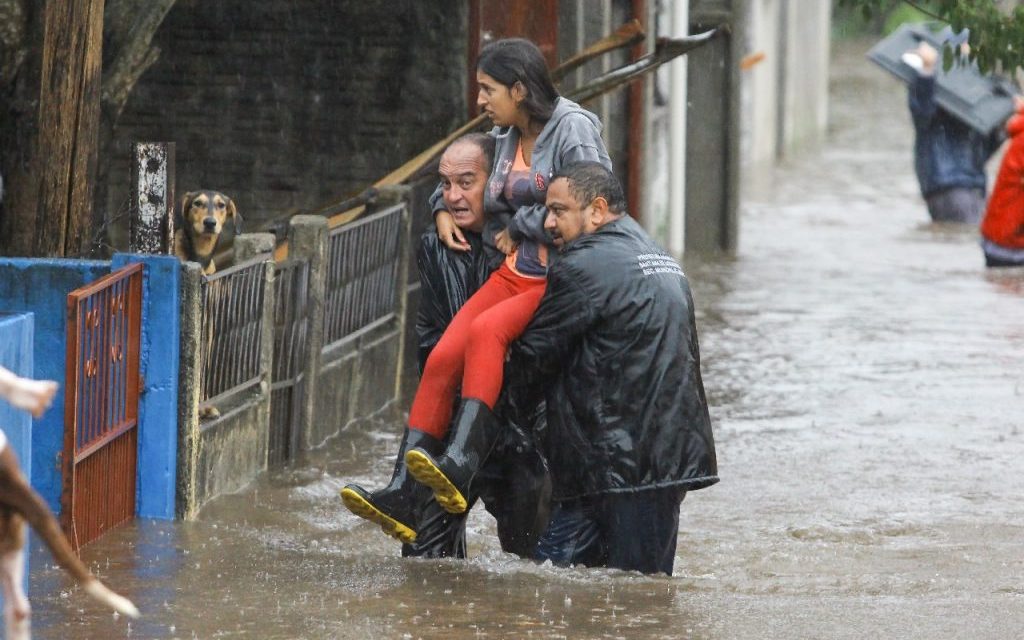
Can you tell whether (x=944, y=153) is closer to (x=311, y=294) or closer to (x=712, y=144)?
(x=712, y=144)

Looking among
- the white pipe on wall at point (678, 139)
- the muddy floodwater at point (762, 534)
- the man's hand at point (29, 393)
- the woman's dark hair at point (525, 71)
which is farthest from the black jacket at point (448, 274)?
the white pipe on wall at point (678, 139)

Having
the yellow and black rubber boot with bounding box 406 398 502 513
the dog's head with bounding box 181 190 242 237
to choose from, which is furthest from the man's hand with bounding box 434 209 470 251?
the dog's head with bounding box 181 190 242 237

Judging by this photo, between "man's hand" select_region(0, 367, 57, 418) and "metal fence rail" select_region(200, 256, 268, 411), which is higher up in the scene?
"man's hand" select_region(0, 367, 57, 418)

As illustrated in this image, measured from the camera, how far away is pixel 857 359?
13.3m

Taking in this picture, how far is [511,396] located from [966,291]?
10.1m

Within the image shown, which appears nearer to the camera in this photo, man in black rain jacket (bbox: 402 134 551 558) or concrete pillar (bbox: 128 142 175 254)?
man in black rain jacket (bbox: 402 134 551 558)

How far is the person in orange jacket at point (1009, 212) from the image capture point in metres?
17.5

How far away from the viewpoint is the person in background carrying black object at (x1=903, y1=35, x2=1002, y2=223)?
21.7 m

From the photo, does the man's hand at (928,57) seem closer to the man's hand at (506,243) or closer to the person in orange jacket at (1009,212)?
the person in orange jacket at (1009,212)

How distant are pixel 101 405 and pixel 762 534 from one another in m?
2.79

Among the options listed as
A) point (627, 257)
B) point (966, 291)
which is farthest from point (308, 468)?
point (966, 291)

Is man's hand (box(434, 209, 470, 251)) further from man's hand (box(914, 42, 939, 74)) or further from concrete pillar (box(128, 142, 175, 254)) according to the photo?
man's hand (box(914, 42, 939, 74))

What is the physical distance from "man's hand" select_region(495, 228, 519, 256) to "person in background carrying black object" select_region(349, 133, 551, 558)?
75 mm

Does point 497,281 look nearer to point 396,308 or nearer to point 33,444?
point 33,444
